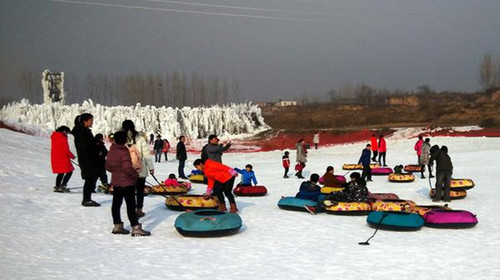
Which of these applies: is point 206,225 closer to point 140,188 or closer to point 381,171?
point 140,188

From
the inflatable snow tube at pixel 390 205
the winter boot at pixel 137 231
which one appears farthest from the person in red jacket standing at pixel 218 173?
the inflatable snow tube at pixel 390 205

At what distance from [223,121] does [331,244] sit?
57.3 metres

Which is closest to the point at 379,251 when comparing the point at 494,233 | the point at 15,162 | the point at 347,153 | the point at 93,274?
the point at 494,233

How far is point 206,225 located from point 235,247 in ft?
2.67

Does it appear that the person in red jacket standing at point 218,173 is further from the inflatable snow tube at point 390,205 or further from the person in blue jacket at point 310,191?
the inflatable snow tube at point 390,205

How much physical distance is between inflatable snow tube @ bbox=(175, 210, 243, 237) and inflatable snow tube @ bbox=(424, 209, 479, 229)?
14.1 ft

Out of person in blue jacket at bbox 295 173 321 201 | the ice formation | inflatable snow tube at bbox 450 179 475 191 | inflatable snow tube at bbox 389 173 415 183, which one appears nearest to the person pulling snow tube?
person in blue jacket at bbox 295 173 321 201

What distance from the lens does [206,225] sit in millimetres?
8875

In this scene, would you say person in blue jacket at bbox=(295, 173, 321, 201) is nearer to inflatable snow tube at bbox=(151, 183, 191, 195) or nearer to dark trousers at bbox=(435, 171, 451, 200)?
dark trousers at bbox=(435, 171, 451, 200)

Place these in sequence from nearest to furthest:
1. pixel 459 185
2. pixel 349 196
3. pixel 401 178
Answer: pixel 349 196 < pixel 459 185 < pixel 401 178

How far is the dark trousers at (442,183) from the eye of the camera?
44.8ft

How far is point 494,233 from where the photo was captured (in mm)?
9719

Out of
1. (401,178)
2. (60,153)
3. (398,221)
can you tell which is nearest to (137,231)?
(60,153)

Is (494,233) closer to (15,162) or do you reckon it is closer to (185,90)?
(15,162)
